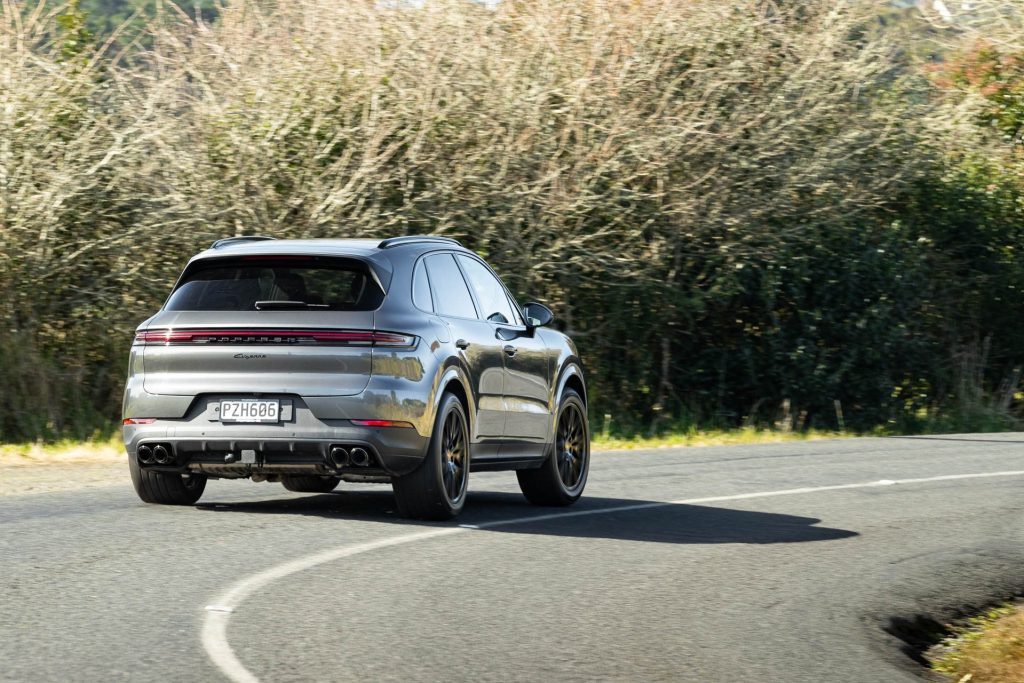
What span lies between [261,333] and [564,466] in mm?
3098

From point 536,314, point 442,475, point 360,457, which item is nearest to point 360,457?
point 360,457

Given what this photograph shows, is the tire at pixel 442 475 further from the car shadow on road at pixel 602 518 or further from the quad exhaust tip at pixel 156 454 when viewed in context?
the quad exhaust tip at pixel 156 454

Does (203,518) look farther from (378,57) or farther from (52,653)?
(378,57)

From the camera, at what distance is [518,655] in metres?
6.33

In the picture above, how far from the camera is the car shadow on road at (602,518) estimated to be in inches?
390

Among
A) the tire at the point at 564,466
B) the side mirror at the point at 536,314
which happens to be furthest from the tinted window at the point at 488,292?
the tire at the point at 564,466

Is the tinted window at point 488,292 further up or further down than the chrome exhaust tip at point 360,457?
further up

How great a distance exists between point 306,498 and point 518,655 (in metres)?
5.27

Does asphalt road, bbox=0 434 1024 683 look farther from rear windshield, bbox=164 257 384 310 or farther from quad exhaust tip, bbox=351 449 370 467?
rear windshield, bbox=164 257 384 310

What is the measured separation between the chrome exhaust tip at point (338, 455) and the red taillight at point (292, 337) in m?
0.64

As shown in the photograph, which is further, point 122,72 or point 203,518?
point 122,72

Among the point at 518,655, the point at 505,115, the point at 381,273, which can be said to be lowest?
the point at 518,655

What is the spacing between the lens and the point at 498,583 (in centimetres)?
796

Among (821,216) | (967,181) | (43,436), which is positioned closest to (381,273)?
(43,436)
